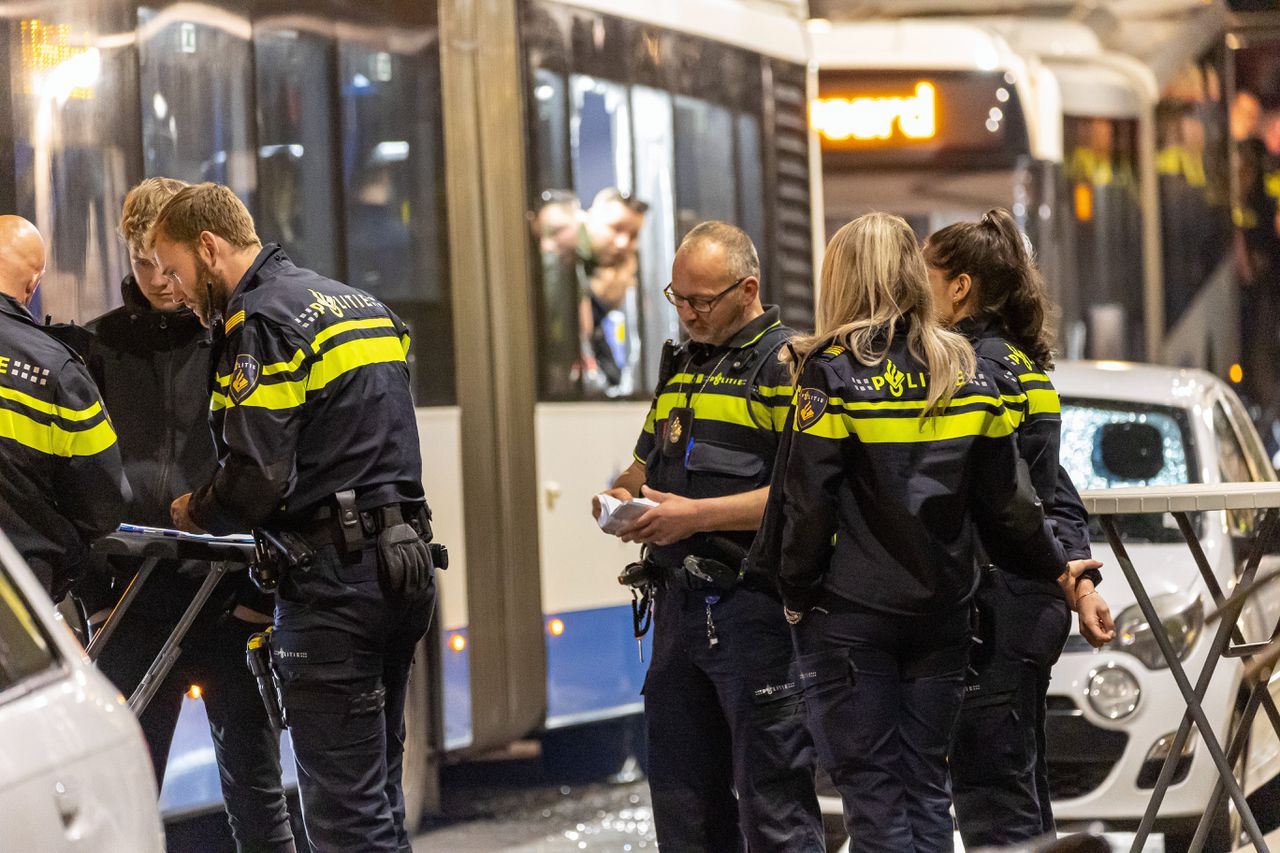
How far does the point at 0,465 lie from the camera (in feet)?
15.5

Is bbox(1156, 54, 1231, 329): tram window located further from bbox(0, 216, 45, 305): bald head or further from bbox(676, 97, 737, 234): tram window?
bbox(0, 216, 45, 305): bald head

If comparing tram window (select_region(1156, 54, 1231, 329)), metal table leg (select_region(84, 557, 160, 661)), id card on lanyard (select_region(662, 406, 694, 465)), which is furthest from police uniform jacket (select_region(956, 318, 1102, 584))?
tram window (select_region(1156, 54, 1231, 329))

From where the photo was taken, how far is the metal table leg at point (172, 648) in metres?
5.00

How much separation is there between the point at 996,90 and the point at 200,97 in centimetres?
591

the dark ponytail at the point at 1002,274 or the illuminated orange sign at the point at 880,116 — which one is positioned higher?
the illuminated orange sign at the point at 880,116

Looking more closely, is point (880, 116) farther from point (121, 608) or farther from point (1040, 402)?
point (121, 608)

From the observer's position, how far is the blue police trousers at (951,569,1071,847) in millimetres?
4824

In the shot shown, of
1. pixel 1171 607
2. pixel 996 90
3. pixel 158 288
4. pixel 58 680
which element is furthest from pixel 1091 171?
pixel 58 680

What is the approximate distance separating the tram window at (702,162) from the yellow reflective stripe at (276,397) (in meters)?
4.71

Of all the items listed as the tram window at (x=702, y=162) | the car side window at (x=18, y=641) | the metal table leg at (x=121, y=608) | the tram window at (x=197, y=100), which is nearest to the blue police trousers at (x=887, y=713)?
the metal table leg at (x=121, y=608)

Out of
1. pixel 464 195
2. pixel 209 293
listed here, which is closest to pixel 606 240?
pixel 464 195

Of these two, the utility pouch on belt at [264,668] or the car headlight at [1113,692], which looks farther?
the car headlight at [1113,692]

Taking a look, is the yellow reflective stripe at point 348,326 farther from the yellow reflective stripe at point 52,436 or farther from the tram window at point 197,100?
the tram window at point 197,100

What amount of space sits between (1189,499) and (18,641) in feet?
9.50
